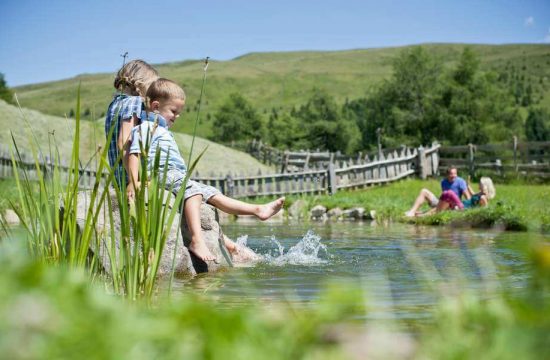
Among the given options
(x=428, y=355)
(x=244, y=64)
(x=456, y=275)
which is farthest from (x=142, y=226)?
(x=244, y=64)

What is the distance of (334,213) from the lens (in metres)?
16.3

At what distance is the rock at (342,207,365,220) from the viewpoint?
15.5 m

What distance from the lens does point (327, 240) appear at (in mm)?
9578

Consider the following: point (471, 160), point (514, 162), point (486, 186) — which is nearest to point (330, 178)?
point (471, 160)

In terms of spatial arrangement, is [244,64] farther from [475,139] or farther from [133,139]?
[133,139]

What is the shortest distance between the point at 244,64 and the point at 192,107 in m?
60.1

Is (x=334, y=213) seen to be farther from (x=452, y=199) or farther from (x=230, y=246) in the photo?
(x=230, y=246)

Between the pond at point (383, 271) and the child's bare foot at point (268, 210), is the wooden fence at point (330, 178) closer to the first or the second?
the pond at point (383, 271)

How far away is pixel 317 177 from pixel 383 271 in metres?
18.3

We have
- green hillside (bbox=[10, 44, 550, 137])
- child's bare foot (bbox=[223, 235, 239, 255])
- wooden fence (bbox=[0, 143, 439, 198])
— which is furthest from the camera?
green hillside (bbox=[10, 44, 550, 137])

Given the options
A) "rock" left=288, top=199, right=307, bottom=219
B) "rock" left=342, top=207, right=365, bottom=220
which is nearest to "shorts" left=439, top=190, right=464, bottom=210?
"rock" left=342, top=207, right=365, bottom=220

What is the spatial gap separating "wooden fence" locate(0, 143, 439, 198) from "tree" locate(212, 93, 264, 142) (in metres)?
40.3

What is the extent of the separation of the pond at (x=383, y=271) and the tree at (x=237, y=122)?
194 ft

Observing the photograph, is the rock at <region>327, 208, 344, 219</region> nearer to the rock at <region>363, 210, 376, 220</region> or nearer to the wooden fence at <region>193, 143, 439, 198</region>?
the rock at <region>363, 210, 376, 220</region>
